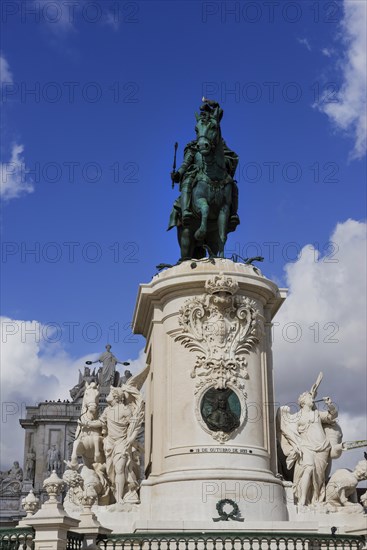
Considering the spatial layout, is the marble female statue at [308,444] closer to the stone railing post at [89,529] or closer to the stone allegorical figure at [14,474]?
the stone railing post at [89,529]

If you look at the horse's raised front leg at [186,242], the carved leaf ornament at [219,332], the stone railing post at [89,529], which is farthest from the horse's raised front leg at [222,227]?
the stone railing post at [89,529]

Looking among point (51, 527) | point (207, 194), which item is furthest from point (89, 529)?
point (207, 194)

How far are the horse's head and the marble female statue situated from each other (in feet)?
19.4

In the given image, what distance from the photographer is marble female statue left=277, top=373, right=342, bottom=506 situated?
19.3 m

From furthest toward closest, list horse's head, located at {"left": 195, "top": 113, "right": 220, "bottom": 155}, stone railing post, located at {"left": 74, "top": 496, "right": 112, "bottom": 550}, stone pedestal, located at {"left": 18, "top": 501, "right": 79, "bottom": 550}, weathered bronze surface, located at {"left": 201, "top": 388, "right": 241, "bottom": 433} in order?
horse's head, located at {"left": 195, "top": 113, "right": 220, "bottom": 155} → weathered bronze surface, located at {"left": 201, "top": 388, "right": 241, "bottom": 433} → stone railing post, located at {"left": 74, "top": 496, "right": 112, "bottom": 550} → stone pedestal, located at {"left": 18, "top": 501, "right": 79, "bottom": 550}

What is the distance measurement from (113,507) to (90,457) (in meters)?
1.70

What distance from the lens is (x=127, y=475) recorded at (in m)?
19.7

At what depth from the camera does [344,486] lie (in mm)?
19062

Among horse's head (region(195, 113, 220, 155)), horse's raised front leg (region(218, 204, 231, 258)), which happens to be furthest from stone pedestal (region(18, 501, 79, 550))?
horse's head (region(195, 113, 220, 155))

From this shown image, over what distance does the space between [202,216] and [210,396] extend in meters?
4.32

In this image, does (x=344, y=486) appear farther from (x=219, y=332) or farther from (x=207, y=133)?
(x=207, y=133)

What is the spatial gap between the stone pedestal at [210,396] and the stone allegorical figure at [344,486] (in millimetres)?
1120

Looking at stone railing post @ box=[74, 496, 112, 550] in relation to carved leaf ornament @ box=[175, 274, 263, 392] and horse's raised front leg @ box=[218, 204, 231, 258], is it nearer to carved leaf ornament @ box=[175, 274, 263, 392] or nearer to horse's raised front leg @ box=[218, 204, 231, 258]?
carved leaf ornament @ box=[175, 274, 263, 392]

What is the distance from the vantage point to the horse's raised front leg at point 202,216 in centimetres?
2095
